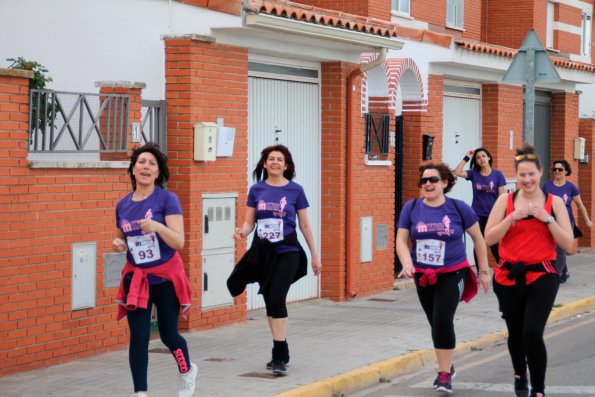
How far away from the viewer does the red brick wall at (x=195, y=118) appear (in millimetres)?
12453

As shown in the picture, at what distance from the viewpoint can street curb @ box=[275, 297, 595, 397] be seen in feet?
31.3

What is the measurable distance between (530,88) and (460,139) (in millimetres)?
5551

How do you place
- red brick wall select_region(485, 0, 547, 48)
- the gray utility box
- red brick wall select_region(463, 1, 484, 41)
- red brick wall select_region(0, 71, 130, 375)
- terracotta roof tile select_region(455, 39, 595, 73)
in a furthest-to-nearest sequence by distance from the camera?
red brick wall select_region(485, 0, 547, 48)
red brick wall select_region(463, 1, 484, 41)
terracotta roof tile select_region(455, 39, 595, 73)
the gray utility box
red brick wall select_region(0, 71, 130, 375)

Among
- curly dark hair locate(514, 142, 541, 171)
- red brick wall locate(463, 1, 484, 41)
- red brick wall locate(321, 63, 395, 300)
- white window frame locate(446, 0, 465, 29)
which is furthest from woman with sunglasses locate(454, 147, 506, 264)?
curly dark hair locate(514, 142, 541, 171)

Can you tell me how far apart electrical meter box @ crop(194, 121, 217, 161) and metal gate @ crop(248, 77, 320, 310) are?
1.64 metres

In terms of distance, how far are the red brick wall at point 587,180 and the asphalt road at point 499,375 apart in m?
12.2

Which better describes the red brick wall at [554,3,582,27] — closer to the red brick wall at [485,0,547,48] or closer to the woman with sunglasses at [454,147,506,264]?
the red brick wall at [485,0,547,48]

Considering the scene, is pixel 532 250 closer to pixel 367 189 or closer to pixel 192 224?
pixel 192 224

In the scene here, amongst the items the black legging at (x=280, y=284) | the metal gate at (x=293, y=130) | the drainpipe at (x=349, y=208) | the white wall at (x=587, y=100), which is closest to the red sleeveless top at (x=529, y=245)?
the black legging at (x=280, y=284)

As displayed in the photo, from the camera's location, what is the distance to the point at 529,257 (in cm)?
888

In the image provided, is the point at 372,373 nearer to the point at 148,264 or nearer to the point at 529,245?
the point at 529,245

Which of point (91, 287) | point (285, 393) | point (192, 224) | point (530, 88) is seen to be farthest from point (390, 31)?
point (285, 393)

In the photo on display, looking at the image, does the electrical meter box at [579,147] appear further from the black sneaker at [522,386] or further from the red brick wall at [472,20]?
the black sneaker at [522,386]

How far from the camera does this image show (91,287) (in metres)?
10.9
